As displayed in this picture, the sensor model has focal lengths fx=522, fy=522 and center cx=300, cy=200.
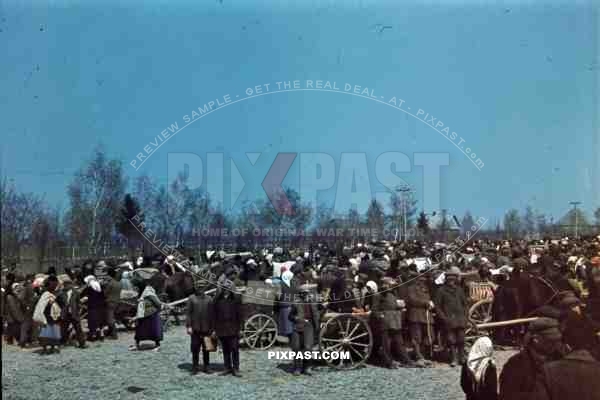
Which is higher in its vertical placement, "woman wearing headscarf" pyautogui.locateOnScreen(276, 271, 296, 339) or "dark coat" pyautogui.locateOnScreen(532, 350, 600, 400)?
"woman wearing headscarf" pyautogui.locateOnScreen(276, 271, 296, 339)

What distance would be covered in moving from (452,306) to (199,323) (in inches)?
103

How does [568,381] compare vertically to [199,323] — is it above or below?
below

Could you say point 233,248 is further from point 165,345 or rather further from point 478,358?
point 478,358

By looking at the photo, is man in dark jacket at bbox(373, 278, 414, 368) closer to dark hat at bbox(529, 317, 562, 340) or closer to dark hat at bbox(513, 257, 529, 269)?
dark hat at bbox(529, 317, 562, 340)

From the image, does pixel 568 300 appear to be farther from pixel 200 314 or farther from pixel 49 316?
pixel 49 316

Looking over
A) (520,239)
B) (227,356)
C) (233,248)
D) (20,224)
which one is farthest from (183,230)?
(520,239)

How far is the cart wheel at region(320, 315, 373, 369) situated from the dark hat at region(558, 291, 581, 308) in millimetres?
1917

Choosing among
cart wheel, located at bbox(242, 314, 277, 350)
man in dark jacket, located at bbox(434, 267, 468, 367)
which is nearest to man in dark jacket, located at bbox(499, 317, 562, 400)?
man in dark jacket, located at bbox(434, 267, 468, 367)

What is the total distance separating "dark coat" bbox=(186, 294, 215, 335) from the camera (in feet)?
17.1

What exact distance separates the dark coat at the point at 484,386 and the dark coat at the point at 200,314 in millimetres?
2521

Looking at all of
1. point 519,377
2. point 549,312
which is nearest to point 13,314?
point 519,377

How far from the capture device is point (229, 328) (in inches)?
204

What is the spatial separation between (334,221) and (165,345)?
214 centimetres

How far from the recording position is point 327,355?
5.21 metres
